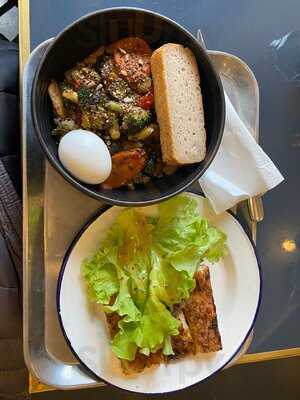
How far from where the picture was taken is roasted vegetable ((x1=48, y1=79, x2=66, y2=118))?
851 millimetres

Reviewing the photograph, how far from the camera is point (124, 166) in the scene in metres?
0.86

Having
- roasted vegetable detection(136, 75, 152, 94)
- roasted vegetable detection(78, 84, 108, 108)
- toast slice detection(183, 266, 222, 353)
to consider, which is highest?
roasted vegetable detection(136, 75, 152, 94)

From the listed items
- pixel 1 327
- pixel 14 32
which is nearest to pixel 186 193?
pixel 1 327

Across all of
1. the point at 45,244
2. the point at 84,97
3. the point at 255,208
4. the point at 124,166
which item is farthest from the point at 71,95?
the point at 255,208

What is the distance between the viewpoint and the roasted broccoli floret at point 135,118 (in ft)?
2.79

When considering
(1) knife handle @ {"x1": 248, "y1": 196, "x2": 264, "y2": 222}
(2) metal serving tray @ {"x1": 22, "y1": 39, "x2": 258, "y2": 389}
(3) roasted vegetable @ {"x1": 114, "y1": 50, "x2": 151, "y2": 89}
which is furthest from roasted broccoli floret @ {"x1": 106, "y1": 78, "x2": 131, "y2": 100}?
(1) knife handle @ {"x1": 248, "y1": 196, "x2": 264, "y2": 222}

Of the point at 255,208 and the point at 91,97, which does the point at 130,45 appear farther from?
the point at 255,208

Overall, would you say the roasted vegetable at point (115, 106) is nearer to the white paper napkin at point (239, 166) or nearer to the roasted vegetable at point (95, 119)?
the roasted vegetable at point (95, 119)

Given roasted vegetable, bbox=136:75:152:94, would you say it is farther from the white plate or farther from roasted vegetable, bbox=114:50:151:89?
the white plate

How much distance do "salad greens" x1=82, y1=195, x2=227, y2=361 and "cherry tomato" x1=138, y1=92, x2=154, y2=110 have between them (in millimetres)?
147

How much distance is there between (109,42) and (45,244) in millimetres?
326

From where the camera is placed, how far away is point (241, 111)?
98 cm

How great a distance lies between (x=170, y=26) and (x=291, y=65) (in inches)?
12.3

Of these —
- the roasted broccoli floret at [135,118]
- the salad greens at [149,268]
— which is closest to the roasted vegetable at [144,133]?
the roasted broccoli floret at [135,118]
